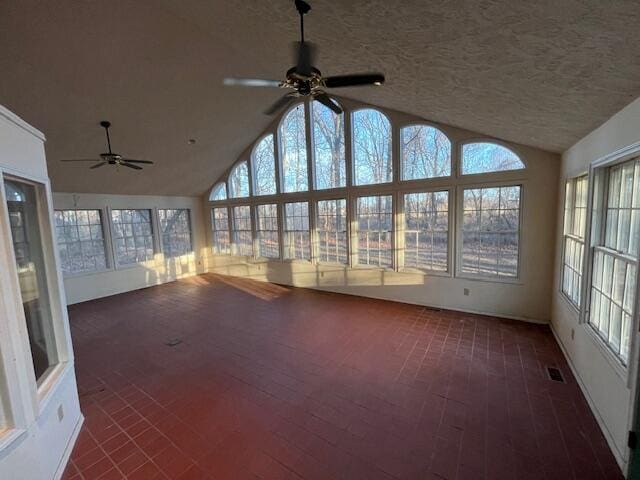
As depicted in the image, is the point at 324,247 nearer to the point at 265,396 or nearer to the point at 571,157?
the point at 265,396

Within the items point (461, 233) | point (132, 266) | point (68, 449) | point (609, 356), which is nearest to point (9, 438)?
point (68, 449)

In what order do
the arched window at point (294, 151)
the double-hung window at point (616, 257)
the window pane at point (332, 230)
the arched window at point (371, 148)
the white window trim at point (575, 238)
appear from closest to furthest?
the double-hung window at point (616, 257), the white window trim at point (575, 238), the arched window at point (371, 148), the window pane at point (332, 230), the arched window at point (294, 151)

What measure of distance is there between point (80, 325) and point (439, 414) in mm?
5888

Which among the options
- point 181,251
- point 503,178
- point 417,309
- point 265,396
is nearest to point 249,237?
point 181,251

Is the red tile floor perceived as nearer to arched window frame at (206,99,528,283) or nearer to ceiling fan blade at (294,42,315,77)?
arched window frame at (206,99,528,283)

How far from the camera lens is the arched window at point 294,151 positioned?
652 cm

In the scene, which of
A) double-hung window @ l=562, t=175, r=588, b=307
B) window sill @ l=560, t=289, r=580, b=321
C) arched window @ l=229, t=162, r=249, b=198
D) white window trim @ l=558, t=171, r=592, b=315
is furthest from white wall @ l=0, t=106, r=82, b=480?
arched window @ l=229, t=162, r=249, b=198

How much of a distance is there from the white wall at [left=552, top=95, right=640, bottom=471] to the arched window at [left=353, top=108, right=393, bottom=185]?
2.70m

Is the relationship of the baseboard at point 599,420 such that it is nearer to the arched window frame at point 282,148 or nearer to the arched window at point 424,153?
the arched window at point 424,153

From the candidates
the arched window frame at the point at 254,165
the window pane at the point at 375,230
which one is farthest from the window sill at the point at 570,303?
the arched window frame at the point at 254,165

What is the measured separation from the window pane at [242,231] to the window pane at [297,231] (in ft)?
4.62

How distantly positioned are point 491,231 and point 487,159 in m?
1.15

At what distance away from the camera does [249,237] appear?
26.3 ft

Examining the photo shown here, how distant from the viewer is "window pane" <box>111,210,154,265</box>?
23.5 ft
